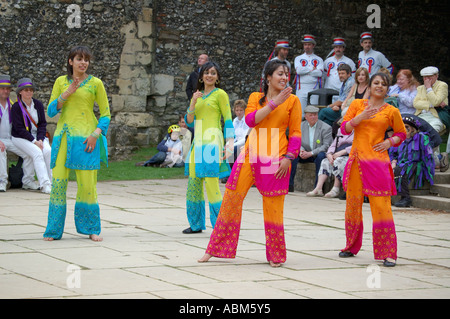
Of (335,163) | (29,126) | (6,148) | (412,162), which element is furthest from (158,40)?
(412,162)

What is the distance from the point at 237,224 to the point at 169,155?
28.4ft

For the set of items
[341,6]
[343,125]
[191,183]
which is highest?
[341,6]

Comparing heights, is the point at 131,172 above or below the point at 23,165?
below

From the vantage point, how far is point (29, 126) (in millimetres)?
12008

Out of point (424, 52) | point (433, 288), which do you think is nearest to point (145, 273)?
point (433, 288)

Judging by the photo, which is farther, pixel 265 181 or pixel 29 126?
pixel 29 126

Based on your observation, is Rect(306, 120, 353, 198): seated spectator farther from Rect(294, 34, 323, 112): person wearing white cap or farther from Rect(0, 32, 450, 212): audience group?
Rect(294, 34, 323, 112): person wearing white cap

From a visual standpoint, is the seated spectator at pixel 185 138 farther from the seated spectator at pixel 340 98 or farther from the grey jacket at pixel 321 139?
the grey jacket at pixel 321 139

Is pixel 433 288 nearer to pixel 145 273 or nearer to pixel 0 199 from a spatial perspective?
pixel 145 273

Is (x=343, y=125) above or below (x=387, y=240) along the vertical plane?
above

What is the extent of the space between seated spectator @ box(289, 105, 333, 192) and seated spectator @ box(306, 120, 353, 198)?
227mm

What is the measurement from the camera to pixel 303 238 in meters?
8.05

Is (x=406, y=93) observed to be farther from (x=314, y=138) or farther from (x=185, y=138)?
(x=185, y=138)

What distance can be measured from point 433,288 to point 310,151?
6667 mm
